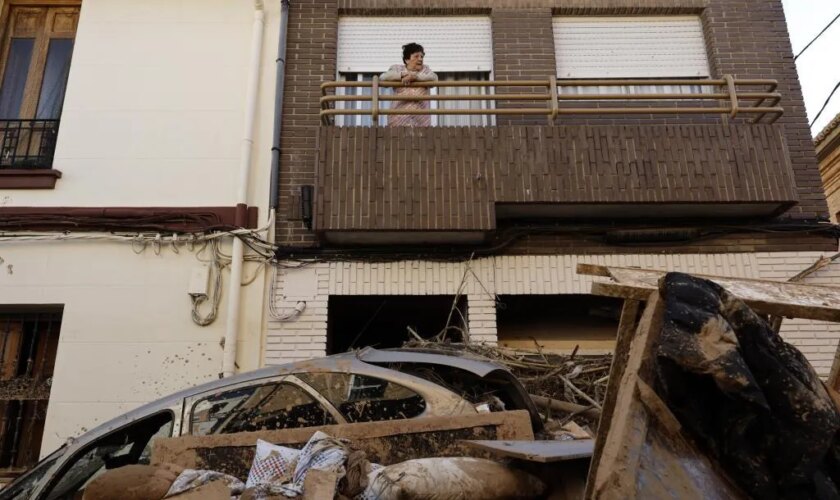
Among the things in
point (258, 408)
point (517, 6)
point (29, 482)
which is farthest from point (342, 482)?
point (517, 6)

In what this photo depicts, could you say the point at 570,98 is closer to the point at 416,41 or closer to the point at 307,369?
the point at 416,41

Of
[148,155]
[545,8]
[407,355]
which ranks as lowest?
[407,355]

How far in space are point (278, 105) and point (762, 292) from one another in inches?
258

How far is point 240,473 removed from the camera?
359cm

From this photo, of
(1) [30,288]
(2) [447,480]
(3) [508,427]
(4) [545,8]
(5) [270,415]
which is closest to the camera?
(2) [447,480]

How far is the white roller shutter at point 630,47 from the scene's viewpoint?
807cm

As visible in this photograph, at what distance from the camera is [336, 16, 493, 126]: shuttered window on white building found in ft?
26.6

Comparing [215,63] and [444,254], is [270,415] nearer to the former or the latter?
[444,254]

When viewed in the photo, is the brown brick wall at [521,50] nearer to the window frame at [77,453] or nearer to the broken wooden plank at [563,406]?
the broken wooden plank at [563,406]

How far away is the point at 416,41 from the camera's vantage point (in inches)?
322

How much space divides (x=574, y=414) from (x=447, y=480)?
2.24 m

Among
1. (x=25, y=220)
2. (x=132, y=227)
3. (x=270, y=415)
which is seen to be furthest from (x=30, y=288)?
(x=270, y=415)

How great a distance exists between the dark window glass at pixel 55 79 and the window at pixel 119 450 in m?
5.57

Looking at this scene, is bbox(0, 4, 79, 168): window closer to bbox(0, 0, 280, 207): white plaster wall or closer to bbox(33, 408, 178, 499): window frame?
bbox(0, 0, 280, 207): white plaster wall
